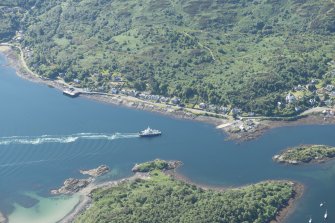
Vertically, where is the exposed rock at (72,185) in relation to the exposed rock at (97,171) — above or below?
below

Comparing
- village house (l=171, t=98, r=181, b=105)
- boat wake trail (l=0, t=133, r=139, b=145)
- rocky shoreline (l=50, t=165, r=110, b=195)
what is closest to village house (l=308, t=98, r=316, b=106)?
village house (l=171, t=98, r=181, b=105)

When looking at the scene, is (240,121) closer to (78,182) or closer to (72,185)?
(78,182)

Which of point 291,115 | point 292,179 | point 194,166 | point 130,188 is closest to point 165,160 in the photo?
point 194,166

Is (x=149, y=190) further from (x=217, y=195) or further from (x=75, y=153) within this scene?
(x=75, y=153)

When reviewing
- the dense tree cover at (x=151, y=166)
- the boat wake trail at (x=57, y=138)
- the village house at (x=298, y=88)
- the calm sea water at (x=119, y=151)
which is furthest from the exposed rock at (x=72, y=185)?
the village house at (x=298, y=88)

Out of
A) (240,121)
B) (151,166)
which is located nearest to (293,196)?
(151,166)

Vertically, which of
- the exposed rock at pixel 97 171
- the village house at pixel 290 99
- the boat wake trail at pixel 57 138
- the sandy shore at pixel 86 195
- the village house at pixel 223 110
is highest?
the village house at pixel 290 99

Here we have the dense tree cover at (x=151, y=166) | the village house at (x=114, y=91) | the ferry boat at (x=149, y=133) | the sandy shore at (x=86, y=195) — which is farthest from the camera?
the village house at (x=114, y=91)

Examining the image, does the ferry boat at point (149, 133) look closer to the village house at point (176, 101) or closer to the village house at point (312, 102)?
the village house at point (176, 101)
